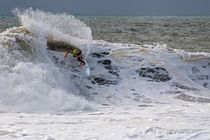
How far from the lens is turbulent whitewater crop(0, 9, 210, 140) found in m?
8.18

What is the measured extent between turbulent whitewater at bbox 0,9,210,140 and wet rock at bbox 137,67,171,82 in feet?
0.09

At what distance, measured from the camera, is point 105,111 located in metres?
10.2

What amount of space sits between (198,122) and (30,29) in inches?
251

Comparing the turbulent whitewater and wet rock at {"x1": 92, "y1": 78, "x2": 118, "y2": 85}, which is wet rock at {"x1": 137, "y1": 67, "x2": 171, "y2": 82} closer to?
the turbulent whitewater

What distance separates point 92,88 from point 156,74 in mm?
2167

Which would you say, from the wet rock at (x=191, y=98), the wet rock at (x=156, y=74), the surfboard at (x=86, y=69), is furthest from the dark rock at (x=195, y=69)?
the surfboard at (x=86, y=69)

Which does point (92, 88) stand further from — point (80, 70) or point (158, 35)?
point (158, 35)

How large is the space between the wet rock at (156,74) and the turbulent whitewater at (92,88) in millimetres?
28

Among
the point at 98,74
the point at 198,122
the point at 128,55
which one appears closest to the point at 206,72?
the point at 128,55

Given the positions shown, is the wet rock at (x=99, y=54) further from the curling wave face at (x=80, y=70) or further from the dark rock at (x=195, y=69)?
the dark rock at (x=195, y=69)

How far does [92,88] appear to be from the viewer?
12.3 meters

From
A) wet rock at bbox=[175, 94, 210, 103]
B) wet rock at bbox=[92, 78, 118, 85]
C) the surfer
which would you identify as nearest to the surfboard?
the surfer

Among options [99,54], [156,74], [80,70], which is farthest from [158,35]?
[80,70]

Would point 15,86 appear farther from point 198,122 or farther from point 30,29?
point 198,122
